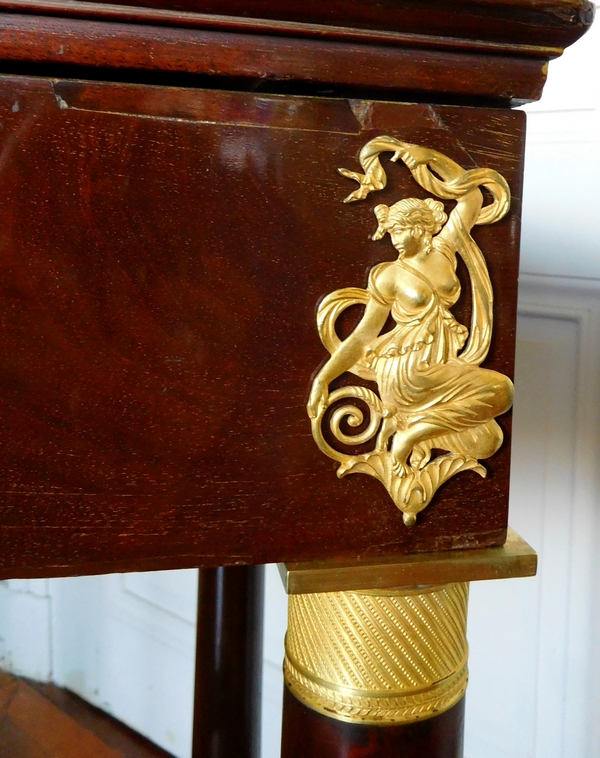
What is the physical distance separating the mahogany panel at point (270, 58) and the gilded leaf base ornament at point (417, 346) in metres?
0.03

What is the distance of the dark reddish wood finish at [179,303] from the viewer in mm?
310

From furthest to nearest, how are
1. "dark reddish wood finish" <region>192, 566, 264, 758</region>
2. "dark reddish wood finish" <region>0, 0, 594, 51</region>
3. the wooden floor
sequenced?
the wooden floor < "dark reddish wood finish" <region>192, 566, 264, 758</region> < "dark reddish wood finish" <region>0, 0, 594, 51</region>

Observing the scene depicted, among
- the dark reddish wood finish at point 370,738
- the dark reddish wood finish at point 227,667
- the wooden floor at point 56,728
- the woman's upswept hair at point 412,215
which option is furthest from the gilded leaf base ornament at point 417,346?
Answer: the wooden floor at point 56,728

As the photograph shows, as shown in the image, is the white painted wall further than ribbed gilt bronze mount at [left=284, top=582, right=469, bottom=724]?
Yes

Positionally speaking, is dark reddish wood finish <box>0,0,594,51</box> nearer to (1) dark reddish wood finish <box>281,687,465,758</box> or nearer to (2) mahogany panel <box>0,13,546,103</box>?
(2) mahogany panel <box>0,13,546,103</box>

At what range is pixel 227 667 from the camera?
701mm

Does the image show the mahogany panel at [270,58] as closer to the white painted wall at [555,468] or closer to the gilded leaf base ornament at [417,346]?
the gilded leaf base ornament at [417,346]

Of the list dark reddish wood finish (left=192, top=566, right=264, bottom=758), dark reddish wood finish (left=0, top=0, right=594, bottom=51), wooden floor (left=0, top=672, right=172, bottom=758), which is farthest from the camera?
wooden floor (left=0, top=672, right=172, bottom=758)

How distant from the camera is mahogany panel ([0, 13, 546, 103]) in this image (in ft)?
0.97

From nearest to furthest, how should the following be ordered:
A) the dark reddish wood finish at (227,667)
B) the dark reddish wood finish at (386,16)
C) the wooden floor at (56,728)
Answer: the dark reddish wood finish at (386,16), the dark reddish wood finish at (227,667), the wooden floor at (56,728)

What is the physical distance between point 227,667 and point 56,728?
0.64m

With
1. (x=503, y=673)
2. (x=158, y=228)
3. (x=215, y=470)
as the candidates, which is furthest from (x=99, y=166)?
(x=503, y=673)

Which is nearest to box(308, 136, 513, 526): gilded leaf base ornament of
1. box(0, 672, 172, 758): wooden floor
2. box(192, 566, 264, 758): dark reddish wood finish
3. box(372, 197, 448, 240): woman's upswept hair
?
box(372, 197, 448, 240): woman's upswept hair

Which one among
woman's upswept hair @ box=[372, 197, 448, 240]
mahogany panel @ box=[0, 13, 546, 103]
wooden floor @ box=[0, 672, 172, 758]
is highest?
mahogany panel @ box=[0, 13, 546, 103]
